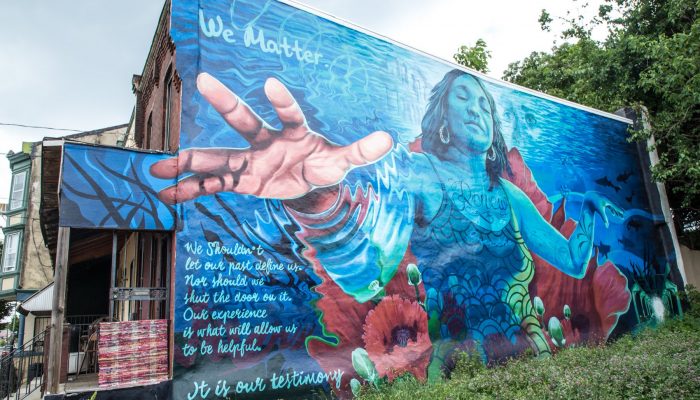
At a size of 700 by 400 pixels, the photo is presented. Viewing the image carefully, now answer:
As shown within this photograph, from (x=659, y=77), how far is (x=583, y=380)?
889 centimetres

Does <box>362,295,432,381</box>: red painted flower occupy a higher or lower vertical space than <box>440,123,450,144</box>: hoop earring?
lower

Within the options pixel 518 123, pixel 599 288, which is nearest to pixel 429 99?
pixel 518 123

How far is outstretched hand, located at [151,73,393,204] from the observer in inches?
317

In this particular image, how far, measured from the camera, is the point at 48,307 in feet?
56.8

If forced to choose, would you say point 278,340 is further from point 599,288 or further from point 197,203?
point 599,288

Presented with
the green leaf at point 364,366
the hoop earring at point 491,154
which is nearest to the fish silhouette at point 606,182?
the hoop earring at point 491,154

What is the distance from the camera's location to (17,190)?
23.7 metres

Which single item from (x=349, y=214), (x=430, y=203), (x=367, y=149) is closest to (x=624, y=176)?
(x=430, y=203)

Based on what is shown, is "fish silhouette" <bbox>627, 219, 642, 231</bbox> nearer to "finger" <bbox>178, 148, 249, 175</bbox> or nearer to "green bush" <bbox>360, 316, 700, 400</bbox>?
"green bush" <bbox>360, 316, 700, 400</bbox>

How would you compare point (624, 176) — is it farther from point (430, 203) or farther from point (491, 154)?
point (430, 203)

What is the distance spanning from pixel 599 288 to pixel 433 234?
5883 mm

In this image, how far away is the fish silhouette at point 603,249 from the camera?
45.4 ft

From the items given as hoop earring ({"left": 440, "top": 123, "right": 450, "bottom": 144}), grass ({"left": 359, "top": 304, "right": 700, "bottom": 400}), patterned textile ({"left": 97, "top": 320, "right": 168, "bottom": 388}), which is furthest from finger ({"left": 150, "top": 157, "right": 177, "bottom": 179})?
hoop earring ({"left": 440, "top": 123, "right": 450, "bottom": 144})

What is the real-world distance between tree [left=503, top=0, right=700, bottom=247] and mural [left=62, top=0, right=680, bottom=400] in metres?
2.54
